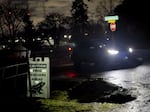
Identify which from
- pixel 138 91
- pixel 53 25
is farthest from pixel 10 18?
pixel 138 91

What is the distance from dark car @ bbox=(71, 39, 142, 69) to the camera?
2303 centimetres

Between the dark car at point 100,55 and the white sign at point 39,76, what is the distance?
39.5 feet

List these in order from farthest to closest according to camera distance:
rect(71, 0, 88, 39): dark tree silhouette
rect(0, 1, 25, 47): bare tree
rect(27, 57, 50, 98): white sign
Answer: rect(71, 0, 88, 39): dark tree silhouette, rect(0, 1, 25, 47): bare tree, rect(27, 57, 50, 98): white sign

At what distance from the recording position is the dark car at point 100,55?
23028 mm

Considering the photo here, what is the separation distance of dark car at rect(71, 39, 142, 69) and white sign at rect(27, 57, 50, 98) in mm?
12025

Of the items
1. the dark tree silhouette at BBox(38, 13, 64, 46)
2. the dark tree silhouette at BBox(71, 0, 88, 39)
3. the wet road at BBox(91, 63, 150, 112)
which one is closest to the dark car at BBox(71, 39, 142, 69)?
the wet road at BBox(91, 63, 150, 112)

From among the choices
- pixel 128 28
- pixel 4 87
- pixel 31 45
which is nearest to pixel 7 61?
pixel 4 87

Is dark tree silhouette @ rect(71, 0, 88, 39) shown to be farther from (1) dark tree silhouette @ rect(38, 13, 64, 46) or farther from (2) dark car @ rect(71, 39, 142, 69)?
(2) dark car @ rect(71, 39, 142, 69)

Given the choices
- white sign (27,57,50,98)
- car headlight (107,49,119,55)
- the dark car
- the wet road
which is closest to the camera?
the wet road

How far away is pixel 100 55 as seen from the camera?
2322cm

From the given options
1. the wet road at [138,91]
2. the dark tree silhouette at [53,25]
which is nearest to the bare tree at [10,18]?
the dark tree silhouette at [53,25]

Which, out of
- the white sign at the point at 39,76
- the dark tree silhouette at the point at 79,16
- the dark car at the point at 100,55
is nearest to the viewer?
the white sign at the point at 39,76

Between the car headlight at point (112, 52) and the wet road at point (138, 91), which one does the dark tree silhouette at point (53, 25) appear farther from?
the wet road at point (138, 91)

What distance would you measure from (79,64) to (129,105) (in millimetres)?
13820
